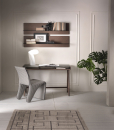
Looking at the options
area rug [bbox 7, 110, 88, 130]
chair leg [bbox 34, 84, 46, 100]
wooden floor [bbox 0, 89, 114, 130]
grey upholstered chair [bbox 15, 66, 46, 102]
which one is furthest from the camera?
chair leg [bbox 34, 84, 46, 100]

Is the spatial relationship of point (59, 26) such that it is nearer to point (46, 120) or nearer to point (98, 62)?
point (98, 62)

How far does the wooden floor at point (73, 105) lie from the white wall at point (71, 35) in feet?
1.25

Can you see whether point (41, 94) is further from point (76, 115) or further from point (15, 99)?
point (76, 115)

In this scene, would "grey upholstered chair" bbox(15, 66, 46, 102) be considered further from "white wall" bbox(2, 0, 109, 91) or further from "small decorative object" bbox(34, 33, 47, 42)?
"small decorative object" bbox(34, 33, 47, 42)

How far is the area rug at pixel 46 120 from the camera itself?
311cm

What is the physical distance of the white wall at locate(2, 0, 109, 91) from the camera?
5449 mm

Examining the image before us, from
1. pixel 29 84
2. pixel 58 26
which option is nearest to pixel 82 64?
pixel 58 26

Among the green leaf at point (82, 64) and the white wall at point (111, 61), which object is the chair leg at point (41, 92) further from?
the white wall at point (111, 61)

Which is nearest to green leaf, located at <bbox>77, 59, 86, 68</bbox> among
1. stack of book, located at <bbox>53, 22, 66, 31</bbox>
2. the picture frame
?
stack of book, located at <bbox>53, 22, 66, 31</bbox>

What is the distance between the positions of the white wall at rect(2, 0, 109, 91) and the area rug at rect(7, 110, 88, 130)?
190 centimetres

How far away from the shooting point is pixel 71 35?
5555 mm

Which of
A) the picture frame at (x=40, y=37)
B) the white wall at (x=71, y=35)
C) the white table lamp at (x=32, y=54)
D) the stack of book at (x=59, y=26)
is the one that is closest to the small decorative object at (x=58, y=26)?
the stack of book at (x=59, y=26)

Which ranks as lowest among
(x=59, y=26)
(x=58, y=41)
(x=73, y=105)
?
(x=73, y=105)

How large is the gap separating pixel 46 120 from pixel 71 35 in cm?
279
